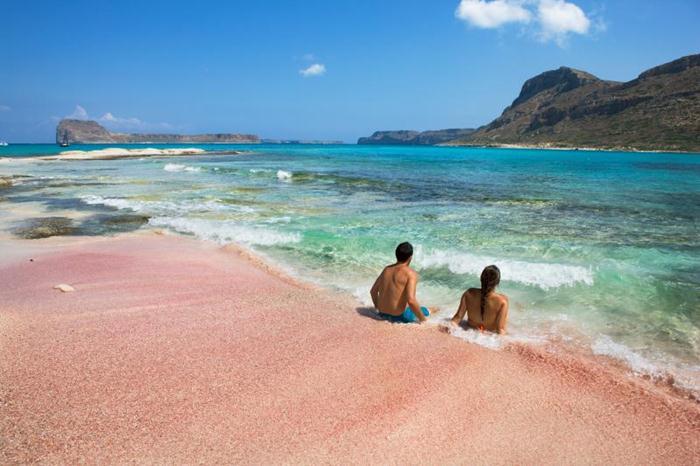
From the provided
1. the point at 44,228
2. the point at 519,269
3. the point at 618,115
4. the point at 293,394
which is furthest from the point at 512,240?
the point at 618,115

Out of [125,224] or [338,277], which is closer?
[338,277]

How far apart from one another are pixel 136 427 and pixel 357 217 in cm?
1206

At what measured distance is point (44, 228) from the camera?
530 inches

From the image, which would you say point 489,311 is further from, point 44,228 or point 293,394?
point 44,228

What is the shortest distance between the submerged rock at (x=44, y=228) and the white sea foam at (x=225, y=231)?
242 centimetres

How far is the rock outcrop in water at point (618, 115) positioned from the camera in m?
84.8

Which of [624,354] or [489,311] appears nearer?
[624,354]

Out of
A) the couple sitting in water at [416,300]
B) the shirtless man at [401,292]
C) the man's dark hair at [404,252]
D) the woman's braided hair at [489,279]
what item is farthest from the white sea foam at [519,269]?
the man's dark hair at [404,252]

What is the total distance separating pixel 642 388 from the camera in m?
4.51

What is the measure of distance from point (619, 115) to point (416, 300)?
121m

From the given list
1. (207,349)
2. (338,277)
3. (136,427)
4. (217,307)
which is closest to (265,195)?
(338,277)

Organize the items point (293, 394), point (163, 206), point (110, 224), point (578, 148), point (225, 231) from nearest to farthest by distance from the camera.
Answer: point (293, 394) → point (225, 231) → point (110, 224) → point (163, 206) → point (578, 148)

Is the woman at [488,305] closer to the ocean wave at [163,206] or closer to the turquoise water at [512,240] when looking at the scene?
the turquoise water at [512,240]

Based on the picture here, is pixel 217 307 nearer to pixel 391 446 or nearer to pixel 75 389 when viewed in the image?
pixel 75 389
